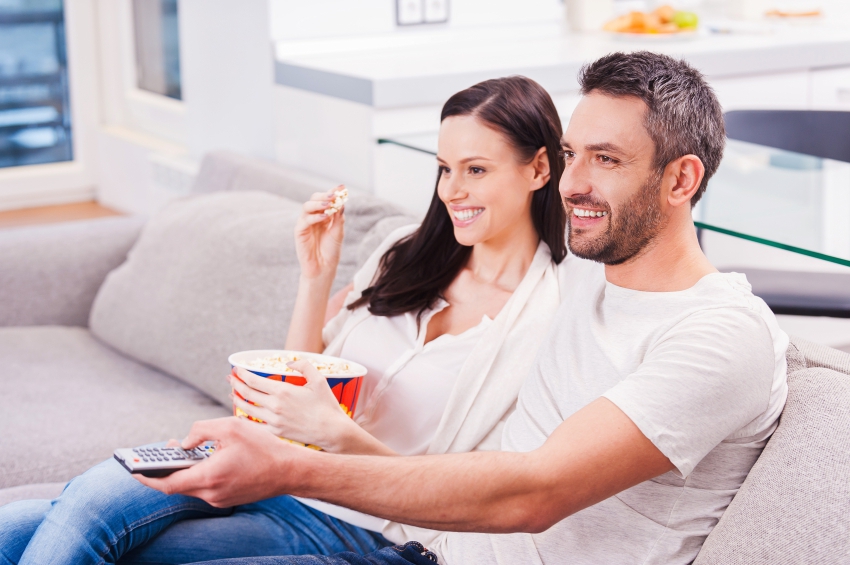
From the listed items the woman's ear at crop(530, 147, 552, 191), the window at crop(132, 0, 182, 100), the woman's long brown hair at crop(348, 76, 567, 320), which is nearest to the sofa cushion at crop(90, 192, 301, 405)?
the woman's long brown hair at crop(348, 76, 567, 320)

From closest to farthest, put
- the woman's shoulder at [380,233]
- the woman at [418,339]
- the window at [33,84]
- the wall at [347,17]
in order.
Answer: the woman at [418,339] < the woman's shoulder at [380,233] < the wall at [347,17] < the window at [33,84]

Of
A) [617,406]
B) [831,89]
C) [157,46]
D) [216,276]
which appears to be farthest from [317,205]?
[157,46]

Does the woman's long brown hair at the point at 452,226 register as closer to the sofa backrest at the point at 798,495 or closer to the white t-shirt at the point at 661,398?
the white t-shirt at the point at 661,398

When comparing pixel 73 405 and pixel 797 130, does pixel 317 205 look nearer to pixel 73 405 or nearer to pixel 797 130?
pixel 73 405

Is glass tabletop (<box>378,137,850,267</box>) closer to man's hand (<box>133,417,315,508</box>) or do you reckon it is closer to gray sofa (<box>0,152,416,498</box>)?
gray sofa (<box>0,152,416,498</box>)

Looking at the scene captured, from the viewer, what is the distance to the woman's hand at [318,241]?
1506 mm

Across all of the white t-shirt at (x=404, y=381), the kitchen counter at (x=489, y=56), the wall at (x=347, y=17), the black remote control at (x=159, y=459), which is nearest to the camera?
the black remote control at (x=159, y=459)

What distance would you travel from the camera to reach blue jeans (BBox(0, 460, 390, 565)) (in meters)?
1.23

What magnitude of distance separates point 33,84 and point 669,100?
323cm

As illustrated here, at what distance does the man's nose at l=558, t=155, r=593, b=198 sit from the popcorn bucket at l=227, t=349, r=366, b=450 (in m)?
0.37

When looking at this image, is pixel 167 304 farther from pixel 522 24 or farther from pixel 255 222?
pixel 522 24

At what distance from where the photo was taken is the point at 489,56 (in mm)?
2465

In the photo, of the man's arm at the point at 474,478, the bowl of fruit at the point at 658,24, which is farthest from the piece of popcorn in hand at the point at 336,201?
the bowl of fruit at the point at 658,24

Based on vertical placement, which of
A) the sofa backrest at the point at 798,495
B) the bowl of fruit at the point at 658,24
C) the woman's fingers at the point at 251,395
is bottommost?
the sofa backrest at the point at 798,495
